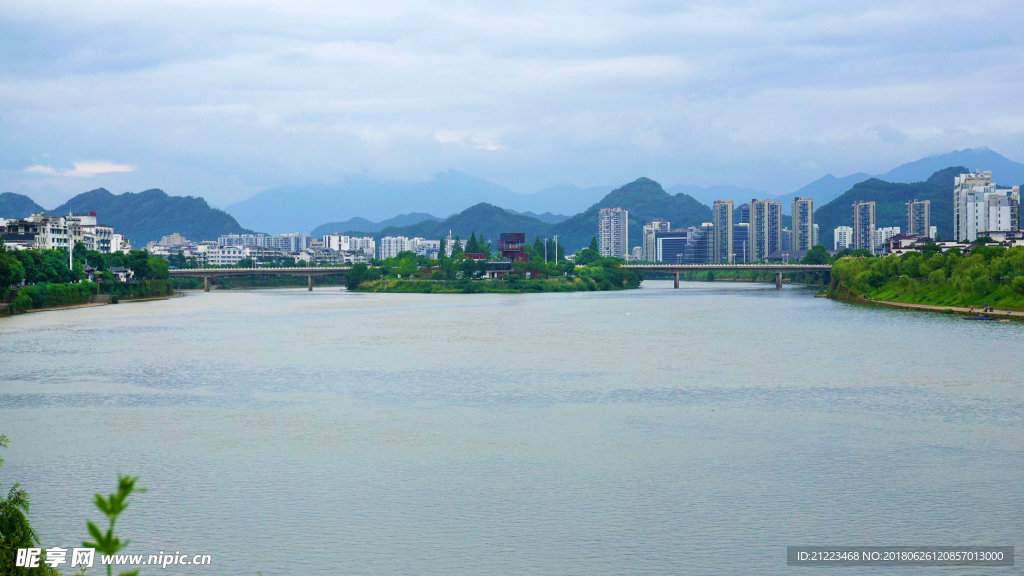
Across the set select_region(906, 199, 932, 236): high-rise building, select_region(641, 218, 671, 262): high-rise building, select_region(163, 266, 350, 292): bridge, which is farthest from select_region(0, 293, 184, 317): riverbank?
select_region(641, 218, 671, 262): high-rise building

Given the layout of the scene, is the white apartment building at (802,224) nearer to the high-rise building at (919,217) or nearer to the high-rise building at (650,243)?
the high-rise building at (919,217)

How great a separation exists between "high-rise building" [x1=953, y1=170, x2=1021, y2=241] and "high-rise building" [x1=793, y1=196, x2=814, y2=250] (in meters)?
36.2

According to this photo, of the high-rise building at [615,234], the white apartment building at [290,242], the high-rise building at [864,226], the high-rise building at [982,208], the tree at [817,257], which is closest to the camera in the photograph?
the tree at [817,257]

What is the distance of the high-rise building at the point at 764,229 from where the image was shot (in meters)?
142

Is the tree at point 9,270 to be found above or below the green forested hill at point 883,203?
below

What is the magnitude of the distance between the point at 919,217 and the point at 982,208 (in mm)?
42002

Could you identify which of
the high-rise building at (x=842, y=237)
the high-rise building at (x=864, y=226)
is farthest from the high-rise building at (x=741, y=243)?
the high-rise building at (x=864, y=226)

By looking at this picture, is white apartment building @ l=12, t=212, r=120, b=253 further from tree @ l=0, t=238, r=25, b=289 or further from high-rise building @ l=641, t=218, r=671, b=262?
high-rise building @ l=641, t=218, r=671, b=262

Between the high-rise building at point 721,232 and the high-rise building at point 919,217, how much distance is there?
27.9m

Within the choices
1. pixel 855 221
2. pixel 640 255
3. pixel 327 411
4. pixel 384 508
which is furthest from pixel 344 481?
pixel 640 255

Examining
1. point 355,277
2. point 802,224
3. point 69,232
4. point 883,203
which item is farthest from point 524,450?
point 883,203

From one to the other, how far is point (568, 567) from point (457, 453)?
14.8 ft

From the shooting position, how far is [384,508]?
1037 centimetres

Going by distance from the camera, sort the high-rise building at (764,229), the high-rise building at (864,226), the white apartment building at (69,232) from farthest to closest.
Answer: the high-rise building at (764,229), the high-rise building at (864,226), the white apartment building at (69,232)
